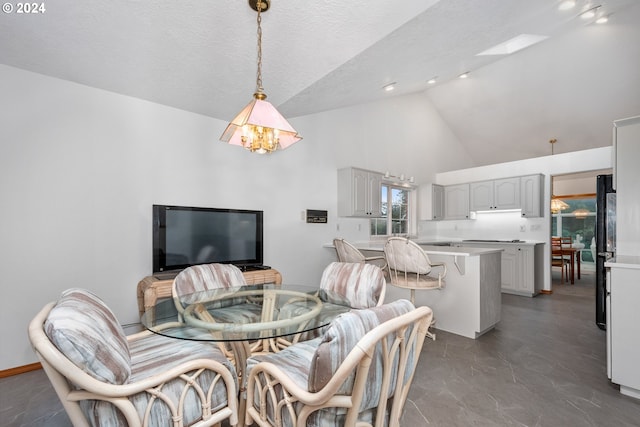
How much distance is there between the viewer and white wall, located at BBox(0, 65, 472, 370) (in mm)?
2365

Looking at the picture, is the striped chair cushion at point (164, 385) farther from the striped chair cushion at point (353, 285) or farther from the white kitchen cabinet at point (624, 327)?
the white kitchen cabinet at point (624, 327)

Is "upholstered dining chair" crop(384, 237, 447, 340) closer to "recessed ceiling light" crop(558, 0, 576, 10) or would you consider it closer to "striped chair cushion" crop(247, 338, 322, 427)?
"striped chair cushion" crop(247, 338, 322, 427)

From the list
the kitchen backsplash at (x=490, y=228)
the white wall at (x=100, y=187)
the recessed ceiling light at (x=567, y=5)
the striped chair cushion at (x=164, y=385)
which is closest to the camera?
→ the striped chair cushion at (x=164, y=385)

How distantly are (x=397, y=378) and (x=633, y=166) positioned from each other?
2.75 meters

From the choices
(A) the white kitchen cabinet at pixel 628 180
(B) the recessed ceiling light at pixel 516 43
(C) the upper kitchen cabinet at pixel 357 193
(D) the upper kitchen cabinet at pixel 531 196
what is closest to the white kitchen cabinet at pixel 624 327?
(A) the white kitchen cabinet at pixel 628 180

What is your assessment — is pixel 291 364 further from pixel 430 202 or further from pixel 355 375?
pixel 430 202

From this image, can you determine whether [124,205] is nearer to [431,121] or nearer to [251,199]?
[251,199]

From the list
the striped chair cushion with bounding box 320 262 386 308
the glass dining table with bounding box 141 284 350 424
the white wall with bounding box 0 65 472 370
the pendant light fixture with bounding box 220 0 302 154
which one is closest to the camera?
the glass dining table with bounding box 141 284 350 424

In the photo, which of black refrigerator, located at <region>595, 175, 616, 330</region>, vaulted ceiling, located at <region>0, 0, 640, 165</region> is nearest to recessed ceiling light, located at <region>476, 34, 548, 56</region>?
vaulted ceiling, located at <region>0, 0, 640, 165</region>

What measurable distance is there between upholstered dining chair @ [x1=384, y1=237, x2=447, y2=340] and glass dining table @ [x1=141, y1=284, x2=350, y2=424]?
1.10 metres

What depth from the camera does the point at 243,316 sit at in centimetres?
170

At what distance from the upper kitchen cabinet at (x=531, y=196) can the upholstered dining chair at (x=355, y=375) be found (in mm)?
5180

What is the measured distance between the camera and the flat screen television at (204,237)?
293cm

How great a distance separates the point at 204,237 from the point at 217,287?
106 cm
